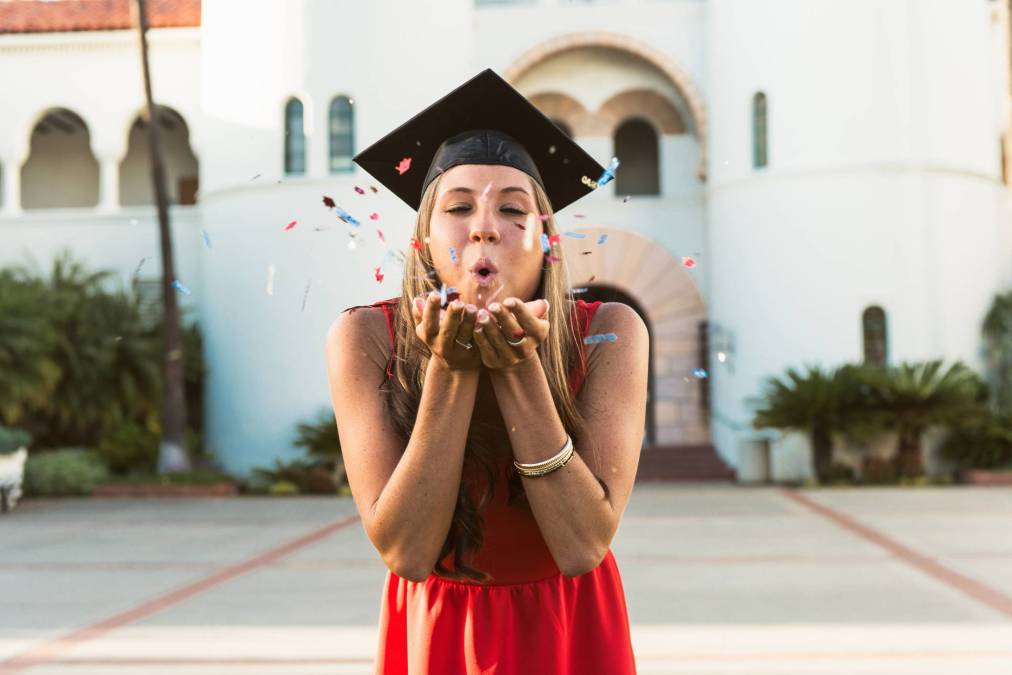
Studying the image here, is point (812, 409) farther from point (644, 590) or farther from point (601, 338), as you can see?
point (601, 338)

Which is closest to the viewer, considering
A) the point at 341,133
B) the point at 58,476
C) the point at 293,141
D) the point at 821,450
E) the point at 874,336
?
the point at 58,476

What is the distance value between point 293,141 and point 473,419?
17762 millimetres

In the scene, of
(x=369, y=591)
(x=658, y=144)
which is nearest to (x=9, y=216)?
(x=658, y=144)

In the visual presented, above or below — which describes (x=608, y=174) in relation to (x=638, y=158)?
below

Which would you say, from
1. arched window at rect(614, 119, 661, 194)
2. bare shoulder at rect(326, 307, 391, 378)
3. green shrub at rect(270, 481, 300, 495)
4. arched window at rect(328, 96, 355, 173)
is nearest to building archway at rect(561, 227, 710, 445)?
arched window at rect(614, 119, 661, 194)

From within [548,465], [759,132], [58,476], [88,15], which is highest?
[88,15]

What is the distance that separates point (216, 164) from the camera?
19453mm

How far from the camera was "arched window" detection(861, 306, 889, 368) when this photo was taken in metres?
17.4

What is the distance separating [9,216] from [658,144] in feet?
43.7

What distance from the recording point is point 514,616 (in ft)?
5.82

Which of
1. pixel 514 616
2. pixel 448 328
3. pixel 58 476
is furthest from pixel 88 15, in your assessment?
pixel 448 328

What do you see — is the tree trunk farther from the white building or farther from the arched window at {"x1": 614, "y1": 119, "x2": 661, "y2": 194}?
the arched window at {"x1": 614, "y1": 119, "x2": 661, "y2": 194}

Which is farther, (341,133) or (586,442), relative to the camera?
(341,133)

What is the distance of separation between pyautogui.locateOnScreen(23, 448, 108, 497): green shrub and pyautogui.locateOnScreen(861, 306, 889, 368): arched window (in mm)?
Result: 13162
